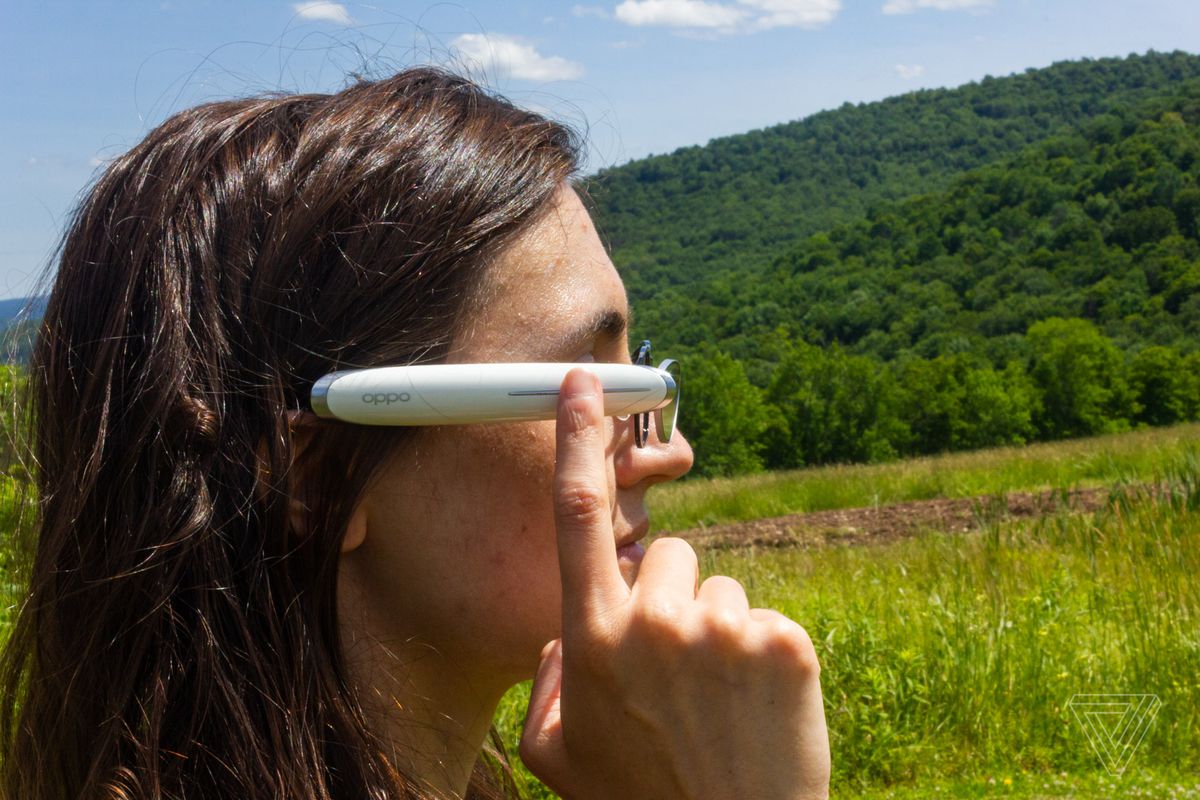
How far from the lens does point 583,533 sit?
127cm

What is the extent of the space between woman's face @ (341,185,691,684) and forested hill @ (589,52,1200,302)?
260ft

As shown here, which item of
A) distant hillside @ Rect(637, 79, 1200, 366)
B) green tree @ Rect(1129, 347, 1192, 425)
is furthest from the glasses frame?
green tree @ Rect(1129, 347, 1192, 425)

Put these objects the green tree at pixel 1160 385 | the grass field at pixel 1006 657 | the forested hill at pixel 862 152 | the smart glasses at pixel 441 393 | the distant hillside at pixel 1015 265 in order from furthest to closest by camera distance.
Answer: the forested hill at pixel 862 152
the distant hillside at pixel 1015 265
the green tree at pixel 1160 385
the grass field at pixel 1006 657
the smart glasses at pixel 441 393

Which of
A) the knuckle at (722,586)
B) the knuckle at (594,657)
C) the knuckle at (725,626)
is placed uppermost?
the knuckle at (722,586)

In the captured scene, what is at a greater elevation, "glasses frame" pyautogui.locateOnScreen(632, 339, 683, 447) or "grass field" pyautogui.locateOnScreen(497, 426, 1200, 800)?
"glasses frame" pyautogui.locateOnScreen(632, 339, 683, 447)

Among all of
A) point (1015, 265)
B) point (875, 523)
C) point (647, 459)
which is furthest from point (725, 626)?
point (1015, 265)

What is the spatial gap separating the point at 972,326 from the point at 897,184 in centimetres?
4582

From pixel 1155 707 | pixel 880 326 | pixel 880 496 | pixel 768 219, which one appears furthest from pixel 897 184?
pixel 1155 707

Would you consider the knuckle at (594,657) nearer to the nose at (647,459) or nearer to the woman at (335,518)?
the woman at (335,518)

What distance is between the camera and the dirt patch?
34.8 ft

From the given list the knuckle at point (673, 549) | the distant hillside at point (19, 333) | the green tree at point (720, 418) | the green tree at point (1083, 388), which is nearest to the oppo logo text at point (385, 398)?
the knuckle at point (673, 549)

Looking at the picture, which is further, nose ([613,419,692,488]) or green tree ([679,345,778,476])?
green tree ([679,345,778,476])

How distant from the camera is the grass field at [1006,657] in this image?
181 inches

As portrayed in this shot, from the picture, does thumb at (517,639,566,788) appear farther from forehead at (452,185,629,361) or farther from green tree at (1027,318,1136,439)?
green tree at (1027,318,1136,439)
